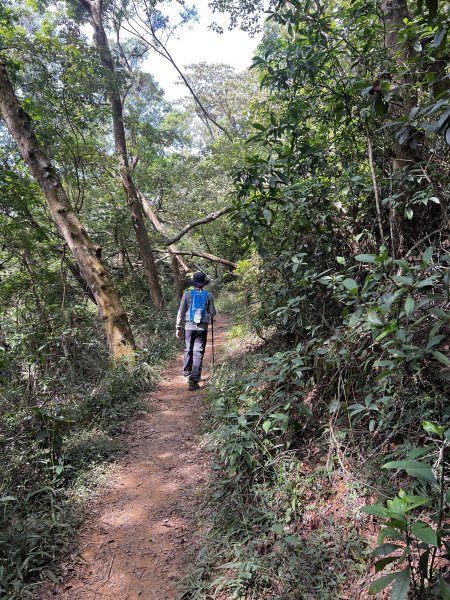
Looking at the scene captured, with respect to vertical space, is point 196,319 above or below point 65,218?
below

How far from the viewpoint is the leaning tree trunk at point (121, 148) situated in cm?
983

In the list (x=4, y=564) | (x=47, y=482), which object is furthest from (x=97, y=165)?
(x=4, y=564)

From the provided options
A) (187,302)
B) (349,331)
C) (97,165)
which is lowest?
(349,331)

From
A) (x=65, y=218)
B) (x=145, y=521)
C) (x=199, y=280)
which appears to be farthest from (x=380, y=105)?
(x=65, y=218)

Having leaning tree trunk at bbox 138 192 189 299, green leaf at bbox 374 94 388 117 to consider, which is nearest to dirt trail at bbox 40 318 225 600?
green leaf at bbox 374 94 388 117

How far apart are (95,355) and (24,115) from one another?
4.40m

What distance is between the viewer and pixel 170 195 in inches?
653

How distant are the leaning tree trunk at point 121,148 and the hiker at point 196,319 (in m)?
5.24

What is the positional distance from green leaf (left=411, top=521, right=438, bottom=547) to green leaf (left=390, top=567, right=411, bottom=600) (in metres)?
0.19

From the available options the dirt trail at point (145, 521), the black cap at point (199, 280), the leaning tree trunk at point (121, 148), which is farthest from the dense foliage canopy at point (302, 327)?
the leaning tree trunk at point (121, 148)

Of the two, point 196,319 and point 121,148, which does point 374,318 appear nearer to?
point 196,319

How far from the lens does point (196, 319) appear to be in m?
5.86

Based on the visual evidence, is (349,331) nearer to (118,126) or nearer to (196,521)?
(196,521)

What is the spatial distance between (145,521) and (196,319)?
124 inches
